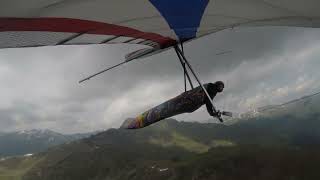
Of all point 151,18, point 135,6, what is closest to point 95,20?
point 135,6

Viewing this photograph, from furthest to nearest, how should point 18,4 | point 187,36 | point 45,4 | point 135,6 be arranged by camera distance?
point 187,36 → point 135,6 → point 45,4 → point 18,4

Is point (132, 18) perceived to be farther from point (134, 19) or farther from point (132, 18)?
point (134, 19)

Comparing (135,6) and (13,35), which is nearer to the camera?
(13,35)

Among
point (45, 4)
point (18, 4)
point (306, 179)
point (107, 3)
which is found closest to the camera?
point (18, 4)

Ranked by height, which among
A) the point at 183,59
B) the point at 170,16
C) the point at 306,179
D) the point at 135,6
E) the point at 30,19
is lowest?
the point at 306,179

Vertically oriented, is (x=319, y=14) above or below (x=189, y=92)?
above

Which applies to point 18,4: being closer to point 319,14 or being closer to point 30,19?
point 30,19

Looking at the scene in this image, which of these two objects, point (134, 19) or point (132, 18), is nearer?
point (132, 18)

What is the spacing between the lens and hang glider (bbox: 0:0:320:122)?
5.84m

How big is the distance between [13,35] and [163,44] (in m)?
4.97

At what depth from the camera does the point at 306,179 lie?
184m

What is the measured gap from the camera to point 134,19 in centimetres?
750

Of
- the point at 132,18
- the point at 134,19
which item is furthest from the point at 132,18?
the point at 134,19

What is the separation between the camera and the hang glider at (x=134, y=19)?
5844 millimetres
